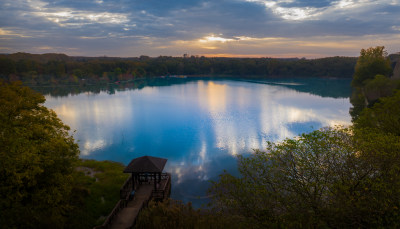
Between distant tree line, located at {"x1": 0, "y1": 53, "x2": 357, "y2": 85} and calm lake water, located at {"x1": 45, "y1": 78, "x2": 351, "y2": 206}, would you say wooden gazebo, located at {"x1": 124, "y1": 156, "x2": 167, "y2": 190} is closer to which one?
calm lake water, located at {"x1": 45, "y1": 78, "x2": 351, "y2": 206}

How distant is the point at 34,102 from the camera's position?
18938 mm

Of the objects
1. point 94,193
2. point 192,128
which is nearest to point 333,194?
point 94,193

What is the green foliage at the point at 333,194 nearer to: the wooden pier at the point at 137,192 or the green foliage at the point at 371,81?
the wooden pier at the point at 137,192

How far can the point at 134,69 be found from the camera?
15200 centimetres

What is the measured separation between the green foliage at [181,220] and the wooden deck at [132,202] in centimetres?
150

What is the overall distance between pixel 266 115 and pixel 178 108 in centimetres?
2153

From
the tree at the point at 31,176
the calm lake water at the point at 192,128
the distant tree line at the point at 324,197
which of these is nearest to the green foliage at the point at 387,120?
the distant tree line at the point at 324,197

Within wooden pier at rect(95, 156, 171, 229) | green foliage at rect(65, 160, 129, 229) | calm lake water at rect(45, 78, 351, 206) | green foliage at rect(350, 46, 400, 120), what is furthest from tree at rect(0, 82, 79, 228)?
green foliage at rect(350, 46, 400, 120)

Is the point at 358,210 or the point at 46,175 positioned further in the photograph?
the point at 46,175

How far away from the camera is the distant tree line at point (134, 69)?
365 ft

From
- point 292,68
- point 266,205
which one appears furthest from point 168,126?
point 292,68

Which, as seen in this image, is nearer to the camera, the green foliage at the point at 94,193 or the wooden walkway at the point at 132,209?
the wooden walkway at the point at 132,209

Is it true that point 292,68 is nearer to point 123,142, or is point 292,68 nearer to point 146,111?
point 146,111

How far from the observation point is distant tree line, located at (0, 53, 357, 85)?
365 feet
